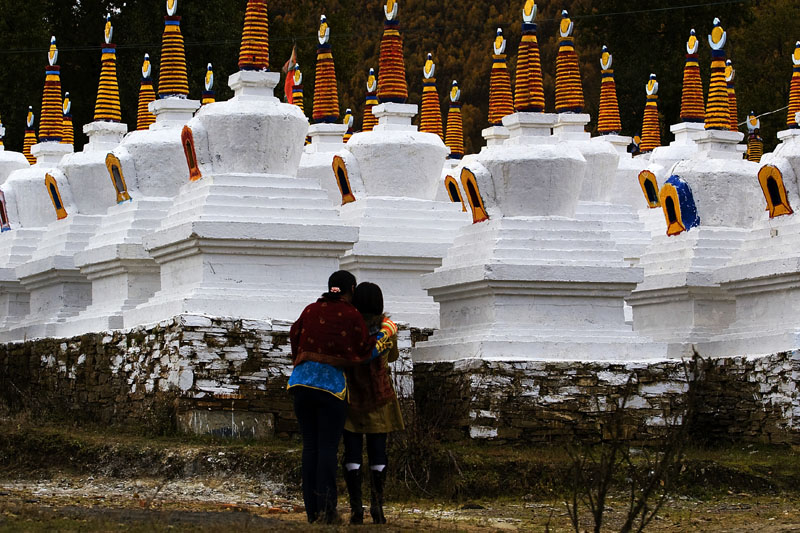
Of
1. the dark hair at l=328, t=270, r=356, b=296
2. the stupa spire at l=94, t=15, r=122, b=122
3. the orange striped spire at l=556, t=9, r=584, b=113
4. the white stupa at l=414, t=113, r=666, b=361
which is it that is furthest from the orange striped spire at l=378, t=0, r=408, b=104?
the dark hair at l=328, t=270, r=356, b=296

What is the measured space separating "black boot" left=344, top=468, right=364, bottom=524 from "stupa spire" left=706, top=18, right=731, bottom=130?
27.5ft

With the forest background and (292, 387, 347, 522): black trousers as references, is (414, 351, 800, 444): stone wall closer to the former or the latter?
(292, 387, 347, 522): black trousers

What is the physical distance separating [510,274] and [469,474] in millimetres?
2954

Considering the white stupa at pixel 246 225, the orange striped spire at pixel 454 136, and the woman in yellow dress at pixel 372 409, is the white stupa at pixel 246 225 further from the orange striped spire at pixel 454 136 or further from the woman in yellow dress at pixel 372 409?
the orange striped spire at pixel 454 136

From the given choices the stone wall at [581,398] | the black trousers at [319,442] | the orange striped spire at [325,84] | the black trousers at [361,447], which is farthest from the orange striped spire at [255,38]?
the black trousers at [319,442]

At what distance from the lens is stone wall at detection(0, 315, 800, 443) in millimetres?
13586

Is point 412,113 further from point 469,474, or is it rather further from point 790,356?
point 469,474

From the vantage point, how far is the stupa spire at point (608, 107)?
21750 millimetres

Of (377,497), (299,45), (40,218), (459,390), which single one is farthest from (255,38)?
(299,45)

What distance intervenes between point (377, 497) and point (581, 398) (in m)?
4.65

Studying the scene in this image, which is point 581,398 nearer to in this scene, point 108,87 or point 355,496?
point 355,496

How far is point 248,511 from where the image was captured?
10750 mm

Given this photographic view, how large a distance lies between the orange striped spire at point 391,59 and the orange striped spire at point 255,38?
2.24 meters

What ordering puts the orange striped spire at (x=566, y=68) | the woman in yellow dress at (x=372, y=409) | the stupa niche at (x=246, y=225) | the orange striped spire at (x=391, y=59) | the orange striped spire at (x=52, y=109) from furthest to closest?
the orange striped spire at (x=52, y=109) → the orange striped spire at (x=391, y=59) → the orange striped spire at (x=566, y=68) → the stupa niche at (x=246, y=225) → the woman in yellow dress at (x=372, y=409)
